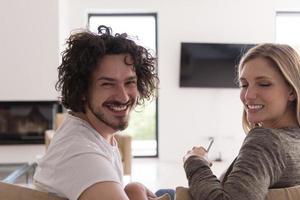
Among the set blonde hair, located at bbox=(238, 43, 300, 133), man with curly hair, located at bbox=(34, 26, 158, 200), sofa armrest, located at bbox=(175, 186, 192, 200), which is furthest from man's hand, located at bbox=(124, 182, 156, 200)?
blonde hair, located at bbox=(238, 43, 300, 133)

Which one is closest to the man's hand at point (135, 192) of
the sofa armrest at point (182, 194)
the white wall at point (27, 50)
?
the sofa armrest at point (182, 194)

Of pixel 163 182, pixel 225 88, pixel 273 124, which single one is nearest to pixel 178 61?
pixel 225 88

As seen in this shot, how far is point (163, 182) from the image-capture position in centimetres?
448

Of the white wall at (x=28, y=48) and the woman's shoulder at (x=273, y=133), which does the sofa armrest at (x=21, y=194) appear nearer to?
the woman's shoulder at (x=273, y=133)

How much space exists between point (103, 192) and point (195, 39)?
5.13 m

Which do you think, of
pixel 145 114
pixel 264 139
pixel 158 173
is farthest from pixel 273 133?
pixel 145 114

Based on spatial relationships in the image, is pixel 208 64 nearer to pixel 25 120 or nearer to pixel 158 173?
pixel 158 173

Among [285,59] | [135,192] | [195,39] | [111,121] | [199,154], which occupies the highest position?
[195,39]

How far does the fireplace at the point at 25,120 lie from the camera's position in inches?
211

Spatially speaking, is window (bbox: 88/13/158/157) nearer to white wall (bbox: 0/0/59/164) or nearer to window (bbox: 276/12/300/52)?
white wall (bbox: 0/0/59/164)

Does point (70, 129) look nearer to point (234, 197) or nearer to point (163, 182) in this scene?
point (234, 197)

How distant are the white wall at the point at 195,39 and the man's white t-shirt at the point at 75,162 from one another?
4778mm

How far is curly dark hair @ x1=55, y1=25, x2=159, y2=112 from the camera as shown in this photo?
1.12m

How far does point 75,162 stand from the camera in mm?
917
